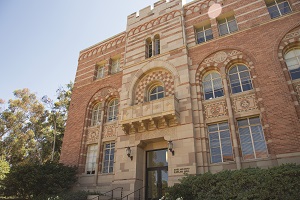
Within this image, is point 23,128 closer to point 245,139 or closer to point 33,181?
point 33,181

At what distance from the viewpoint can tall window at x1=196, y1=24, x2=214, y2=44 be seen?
631 inches

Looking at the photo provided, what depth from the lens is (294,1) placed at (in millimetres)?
13625

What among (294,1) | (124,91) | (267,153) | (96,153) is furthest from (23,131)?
(294,1)

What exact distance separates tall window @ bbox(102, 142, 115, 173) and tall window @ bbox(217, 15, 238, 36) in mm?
11482

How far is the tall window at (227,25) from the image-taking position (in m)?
15.4

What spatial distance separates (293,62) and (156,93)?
28.0ft

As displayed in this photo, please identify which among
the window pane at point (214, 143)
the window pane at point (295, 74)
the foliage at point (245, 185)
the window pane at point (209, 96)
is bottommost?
the foliage at point (245, 185)

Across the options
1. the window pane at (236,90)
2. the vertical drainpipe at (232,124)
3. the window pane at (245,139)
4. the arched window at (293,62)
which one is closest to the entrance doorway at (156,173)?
the vertical drainpipe at (232,124)

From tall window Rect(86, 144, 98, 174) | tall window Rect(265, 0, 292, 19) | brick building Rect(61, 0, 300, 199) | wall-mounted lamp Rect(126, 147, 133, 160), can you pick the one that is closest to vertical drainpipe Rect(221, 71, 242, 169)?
brick building Rect(61, 0, 300, 199)

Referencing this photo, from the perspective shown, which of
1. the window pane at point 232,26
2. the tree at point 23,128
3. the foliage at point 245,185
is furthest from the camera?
the tree at point 23,128

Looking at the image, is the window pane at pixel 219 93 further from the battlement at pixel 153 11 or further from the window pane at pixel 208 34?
the battlement at pixel 153 11

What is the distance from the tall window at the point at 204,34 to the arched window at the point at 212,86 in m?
3.14

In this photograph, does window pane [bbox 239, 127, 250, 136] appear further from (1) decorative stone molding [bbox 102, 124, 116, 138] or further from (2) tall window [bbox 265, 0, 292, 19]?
(1) decorative stone molding [bbox 102, 124, 116, 138]

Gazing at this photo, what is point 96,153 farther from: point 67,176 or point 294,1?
point 294,1
